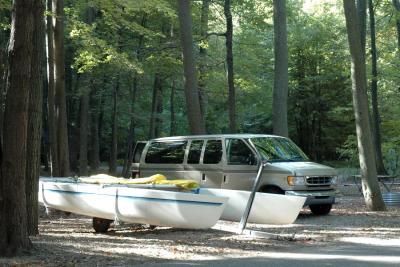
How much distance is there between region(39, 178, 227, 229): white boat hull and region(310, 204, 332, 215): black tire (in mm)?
5293

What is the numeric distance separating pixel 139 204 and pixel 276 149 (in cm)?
502

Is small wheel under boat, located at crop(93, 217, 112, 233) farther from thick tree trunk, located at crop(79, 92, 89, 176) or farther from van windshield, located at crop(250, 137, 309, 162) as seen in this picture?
thick tree trunk, located at crop(79, 92, 89, 176)

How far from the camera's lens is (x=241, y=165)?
14.7 meters

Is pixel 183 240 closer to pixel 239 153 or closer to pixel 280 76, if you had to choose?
pixel 239 153

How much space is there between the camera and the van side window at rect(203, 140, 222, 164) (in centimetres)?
1510

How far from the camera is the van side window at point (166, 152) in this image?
51.5 ft

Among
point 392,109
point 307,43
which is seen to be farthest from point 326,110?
point 392,109

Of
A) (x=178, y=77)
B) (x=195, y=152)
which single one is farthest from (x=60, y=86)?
(x=178, y=77)

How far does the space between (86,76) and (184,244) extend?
72.7 feet

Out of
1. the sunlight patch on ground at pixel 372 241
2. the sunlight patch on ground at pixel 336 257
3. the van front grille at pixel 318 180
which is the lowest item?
the sunlight patch on ground at pixel 372 241

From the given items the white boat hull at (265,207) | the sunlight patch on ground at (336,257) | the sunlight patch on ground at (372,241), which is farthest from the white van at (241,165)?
the sunlight patch on ground at (336,257)

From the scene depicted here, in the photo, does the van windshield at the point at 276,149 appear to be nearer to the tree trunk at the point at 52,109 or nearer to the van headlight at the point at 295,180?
the van headlight at the point at 295,180

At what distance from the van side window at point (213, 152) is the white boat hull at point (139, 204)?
3.58 meters

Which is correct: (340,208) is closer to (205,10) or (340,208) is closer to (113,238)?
(113,238)
